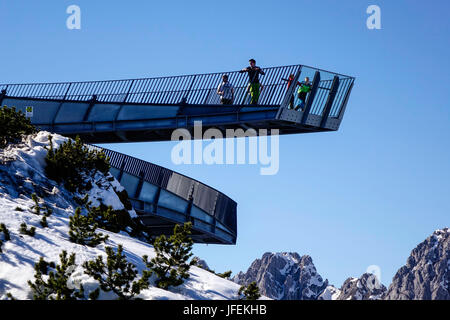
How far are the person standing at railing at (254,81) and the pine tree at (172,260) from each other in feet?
49.7

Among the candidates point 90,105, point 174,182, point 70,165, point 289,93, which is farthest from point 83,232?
point 174,182

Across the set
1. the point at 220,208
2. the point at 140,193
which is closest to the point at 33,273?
the point at 140,193

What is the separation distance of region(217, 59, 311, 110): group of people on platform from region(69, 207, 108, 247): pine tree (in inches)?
585

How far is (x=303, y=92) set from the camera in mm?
32500

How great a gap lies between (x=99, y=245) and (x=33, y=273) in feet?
10.6

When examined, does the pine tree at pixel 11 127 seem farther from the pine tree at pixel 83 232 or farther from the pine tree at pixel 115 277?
the pine tree at pixel 115 277

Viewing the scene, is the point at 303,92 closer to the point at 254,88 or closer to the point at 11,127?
the point at 254,88

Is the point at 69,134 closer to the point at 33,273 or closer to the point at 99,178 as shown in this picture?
the point at 99,178

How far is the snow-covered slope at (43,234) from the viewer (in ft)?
55.1

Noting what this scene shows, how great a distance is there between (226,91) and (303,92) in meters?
3.49

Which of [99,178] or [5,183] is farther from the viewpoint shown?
[99,178]

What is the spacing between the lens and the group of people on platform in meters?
32.4
